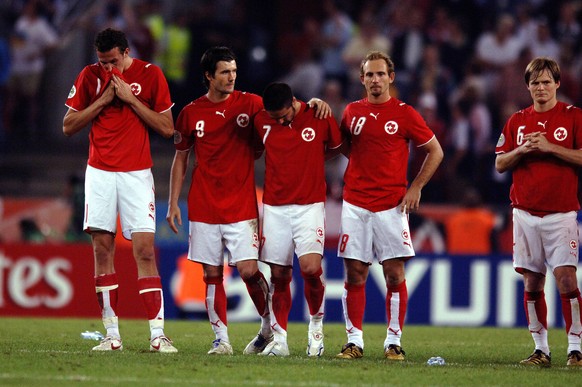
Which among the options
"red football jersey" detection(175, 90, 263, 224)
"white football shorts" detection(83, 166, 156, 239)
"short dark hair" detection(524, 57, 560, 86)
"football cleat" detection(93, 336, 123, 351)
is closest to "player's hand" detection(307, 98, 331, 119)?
"red football jersey" detection(175, 90, 263, 224)

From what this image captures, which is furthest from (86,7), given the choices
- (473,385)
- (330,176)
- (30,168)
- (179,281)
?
(473,385)

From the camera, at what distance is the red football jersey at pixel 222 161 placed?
29.3ft

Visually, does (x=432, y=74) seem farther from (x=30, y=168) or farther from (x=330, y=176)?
(x=30, y=168)

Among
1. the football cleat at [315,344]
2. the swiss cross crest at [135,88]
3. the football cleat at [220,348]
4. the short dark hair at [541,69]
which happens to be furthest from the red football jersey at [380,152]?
the swiss cross crest at [135,88]

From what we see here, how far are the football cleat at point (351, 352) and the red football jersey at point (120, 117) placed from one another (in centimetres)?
211

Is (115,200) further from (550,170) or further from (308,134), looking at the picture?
(550,170)

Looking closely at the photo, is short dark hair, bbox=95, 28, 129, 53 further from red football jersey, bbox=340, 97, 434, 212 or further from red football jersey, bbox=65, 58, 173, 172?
red football jersey, bbox=340, 97, 434, 212

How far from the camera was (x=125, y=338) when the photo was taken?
10.6 metres

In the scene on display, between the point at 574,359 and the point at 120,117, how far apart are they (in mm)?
3961

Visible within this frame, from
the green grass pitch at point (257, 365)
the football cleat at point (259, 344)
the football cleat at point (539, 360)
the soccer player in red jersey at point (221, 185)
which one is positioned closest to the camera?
the green grass pitch at point (257, 365)

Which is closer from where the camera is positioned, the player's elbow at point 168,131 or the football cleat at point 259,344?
the player's elbow at point 168,131

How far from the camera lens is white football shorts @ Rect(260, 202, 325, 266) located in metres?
8.80

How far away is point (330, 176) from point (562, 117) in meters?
9.09

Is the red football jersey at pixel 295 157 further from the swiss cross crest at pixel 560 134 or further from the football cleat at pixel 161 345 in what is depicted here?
the swiss cross crest at pixel 560 134
